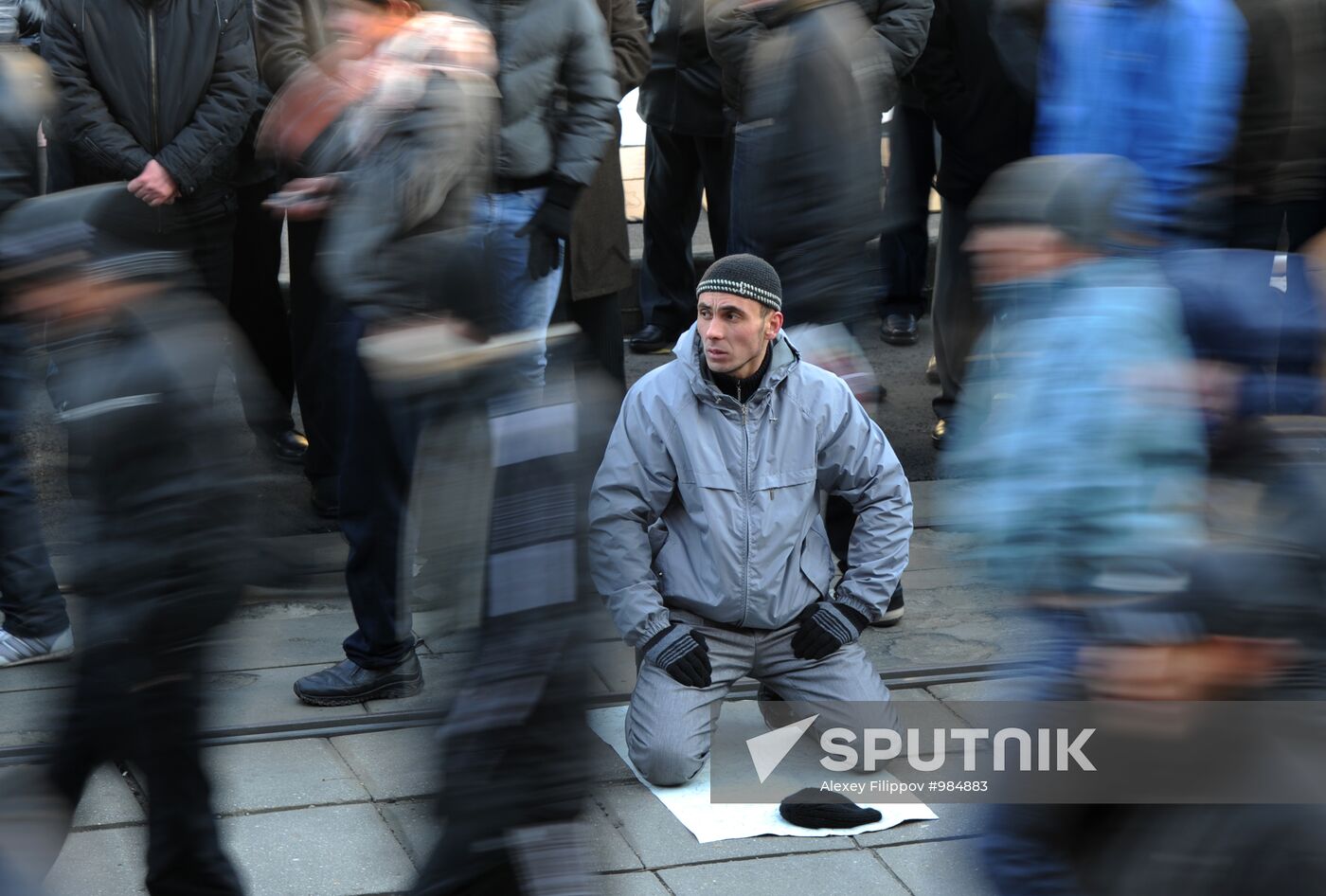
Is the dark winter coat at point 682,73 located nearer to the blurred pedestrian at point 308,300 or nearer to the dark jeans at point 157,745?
the blurred pedestrian at point 308,300

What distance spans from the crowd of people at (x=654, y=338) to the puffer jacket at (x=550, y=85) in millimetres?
12

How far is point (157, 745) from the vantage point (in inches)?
126

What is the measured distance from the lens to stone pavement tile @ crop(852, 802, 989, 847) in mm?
4387

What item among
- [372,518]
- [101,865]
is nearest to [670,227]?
[372,518]

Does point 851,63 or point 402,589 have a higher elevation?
point 851,63

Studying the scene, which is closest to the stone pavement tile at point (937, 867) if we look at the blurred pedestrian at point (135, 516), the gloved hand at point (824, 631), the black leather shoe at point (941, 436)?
the gloved hand at point (824, 631)

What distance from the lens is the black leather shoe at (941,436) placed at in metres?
7.21

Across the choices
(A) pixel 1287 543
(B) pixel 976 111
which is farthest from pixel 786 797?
(B) pixel 976 111

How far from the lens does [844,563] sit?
5.54m

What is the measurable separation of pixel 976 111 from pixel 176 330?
4.42m

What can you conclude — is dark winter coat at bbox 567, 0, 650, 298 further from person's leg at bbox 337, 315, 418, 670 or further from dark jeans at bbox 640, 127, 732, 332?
person's leg at bbox 337, 315, 418, 670

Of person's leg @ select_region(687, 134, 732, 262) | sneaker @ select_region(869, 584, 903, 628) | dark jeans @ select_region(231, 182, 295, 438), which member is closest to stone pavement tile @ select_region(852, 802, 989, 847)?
sneaker @ select_region(869, 584, 903, 628)

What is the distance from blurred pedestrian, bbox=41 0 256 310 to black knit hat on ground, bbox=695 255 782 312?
7.72 feet

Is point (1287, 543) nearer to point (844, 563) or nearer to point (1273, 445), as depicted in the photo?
point (1273, 445)
